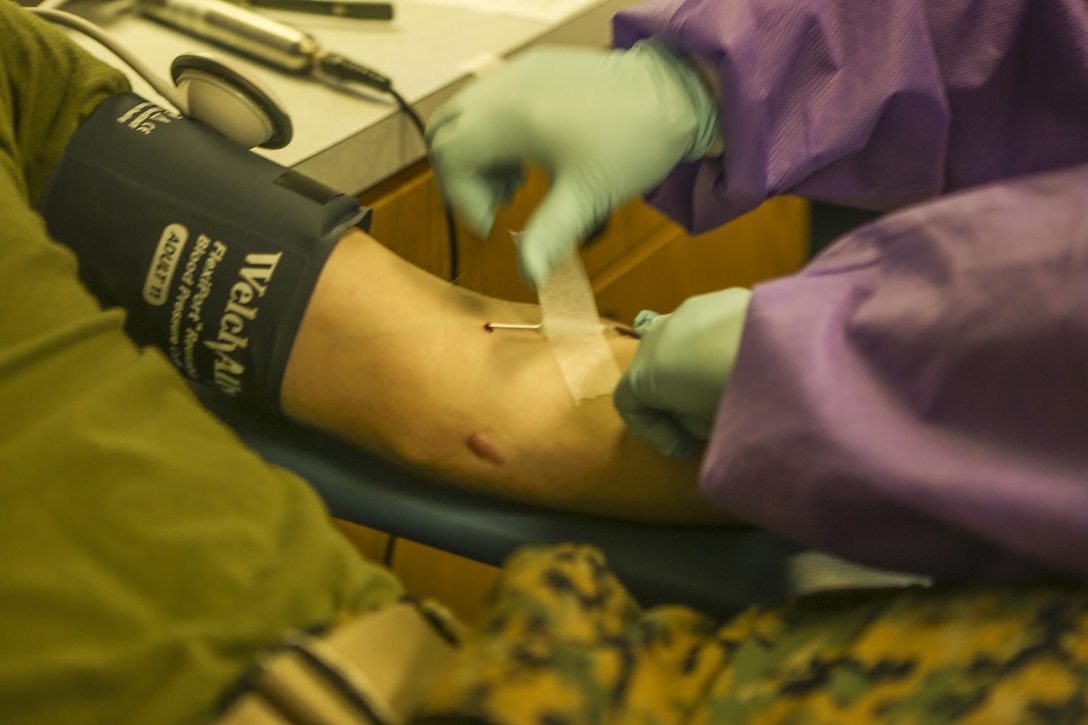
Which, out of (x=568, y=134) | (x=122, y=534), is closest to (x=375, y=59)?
(x=568, y=134)

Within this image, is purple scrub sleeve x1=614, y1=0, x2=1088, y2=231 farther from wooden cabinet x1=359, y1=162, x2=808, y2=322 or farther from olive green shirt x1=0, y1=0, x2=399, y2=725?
A: olive green shirt x1=0, y1=0, x2=399, y2=725

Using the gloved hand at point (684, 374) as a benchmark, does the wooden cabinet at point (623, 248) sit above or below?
below

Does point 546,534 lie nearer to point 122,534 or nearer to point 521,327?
point 521,327

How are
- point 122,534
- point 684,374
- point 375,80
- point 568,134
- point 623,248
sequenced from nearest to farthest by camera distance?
point 122,534 → point 684,374 → point 568,134 → point 375,80 → point 623,248

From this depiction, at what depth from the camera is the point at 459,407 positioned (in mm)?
633

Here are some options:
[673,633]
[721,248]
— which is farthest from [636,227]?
[673,633]

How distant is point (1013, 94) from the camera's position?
731 millimetres

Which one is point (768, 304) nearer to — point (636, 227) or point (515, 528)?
point (515, 528)

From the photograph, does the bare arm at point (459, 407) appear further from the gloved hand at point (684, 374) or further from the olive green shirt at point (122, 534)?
the olive green shirt at point (122, 534)

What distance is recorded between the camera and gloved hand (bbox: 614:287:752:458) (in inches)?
20.1

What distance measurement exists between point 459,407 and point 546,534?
0.11 meters

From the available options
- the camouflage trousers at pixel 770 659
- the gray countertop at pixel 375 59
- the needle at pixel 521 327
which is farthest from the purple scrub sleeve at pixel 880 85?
the camouflage trousers at pixel 770 659

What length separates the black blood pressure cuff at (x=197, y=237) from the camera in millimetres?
605

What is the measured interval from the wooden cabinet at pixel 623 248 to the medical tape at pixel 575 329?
0.03 metres
